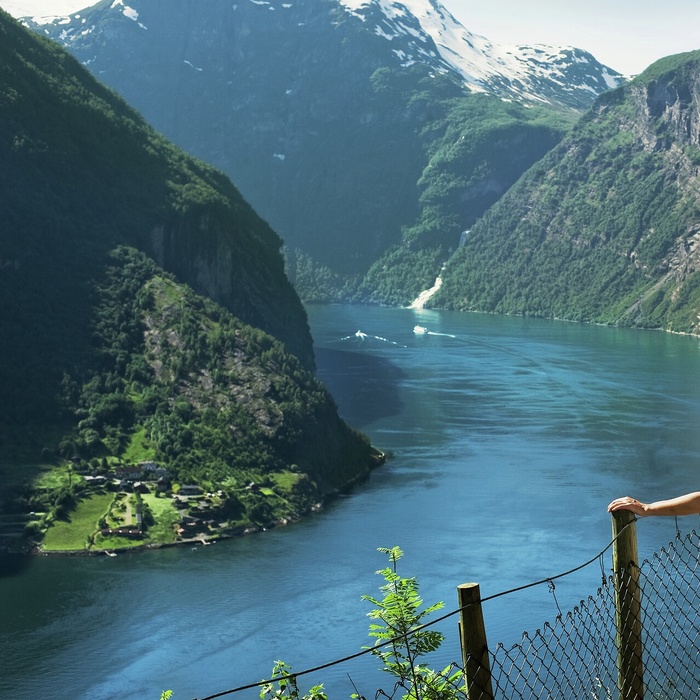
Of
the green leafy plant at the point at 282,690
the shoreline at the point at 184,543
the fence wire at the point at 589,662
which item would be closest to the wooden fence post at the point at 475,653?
the fence wire at the point at 589,662

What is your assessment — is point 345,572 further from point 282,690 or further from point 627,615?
point 627,615

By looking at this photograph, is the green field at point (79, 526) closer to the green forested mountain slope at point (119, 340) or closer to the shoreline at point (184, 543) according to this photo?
the shoreline at point (184, 543)

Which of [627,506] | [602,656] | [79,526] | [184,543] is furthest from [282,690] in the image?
[79,526]

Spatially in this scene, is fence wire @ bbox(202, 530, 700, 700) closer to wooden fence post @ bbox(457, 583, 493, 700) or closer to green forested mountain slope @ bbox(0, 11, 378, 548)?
wooden fence post @ bbox(457, 583, 493, 700)

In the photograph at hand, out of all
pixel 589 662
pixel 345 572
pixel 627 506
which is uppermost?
pixel 627 506

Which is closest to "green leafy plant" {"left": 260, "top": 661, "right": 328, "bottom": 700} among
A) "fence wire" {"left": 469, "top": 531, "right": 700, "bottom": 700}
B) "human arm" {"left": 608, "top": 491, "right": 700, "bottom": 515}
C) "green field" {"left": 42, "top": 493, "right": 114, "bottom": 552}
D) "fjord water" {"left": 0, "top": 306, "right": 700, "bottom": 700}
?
"fence wire" {"left": 469, "top": 531, "right": 700, "bottom": 700}

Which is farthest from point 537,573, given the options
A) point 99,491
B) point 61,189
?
point 61,189
